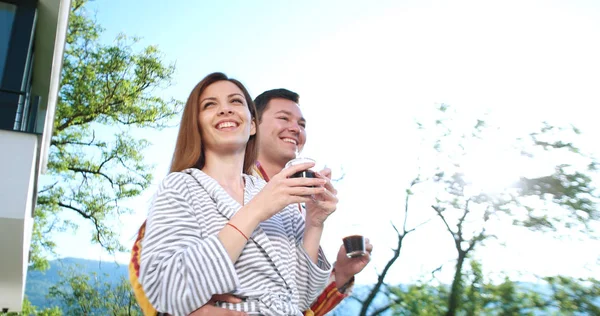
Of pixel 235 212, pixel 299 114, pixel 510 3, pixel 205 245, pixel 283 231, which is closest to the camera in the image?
pixel 205 245

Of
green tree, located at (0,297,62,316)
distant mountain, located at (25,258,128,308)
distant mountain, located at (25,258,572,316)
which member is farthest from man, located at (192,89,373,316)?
green tree, located at (0,297,62,316)

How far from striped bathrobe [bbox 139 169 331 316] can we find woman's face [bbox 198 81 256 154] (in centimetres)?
11

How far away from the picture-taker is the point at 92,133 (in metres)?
12.4

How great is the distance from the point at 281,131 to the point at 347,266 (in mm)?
1179

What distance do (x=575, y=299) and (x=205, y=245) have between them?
20.0 metres

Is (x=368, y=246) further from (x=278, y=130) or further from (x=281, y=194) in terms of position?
(x=278, y=130)

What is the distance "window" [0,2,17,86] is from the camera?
556 cm

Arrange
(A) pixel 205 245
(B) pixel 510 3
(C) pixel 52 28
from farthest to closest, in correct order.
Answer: (B) pixel 510 3
(C) pixel 52 28
(A) pixel 205 245

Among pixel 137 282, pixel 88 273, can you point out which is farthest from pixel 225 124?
pixel 88 273

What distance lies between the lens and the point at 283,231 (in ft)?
4.37

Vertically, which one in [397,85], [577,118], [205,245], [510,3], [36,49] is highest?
[510,3]

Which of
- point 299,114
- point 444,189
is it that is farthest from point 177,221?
point 444,189

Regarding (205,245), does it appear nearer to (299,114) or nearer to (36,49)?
(299,114)

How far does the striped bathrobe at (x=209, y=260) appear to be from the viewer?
105 cm
